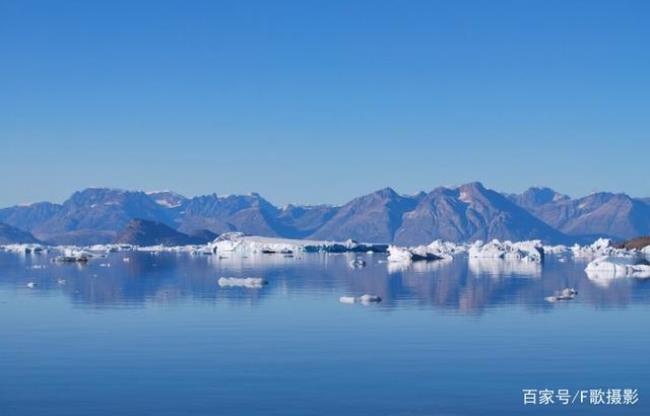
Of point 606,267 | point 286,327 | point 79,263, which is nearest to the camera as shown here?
point 286,327

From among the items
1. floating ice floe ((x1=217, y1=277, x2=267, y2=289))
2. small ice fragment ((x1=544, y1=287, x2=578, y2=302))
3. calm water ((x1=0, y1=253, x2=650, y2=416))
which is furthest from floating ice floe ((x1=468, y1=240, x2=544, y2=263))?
calm water ((x1=0, y1=253, x2=650, y2=416))

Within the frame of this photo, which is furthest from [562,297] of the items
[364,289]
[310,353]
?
[310,353]

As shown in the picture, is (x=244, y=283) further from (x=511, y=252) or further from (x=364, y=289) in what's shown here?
(x=511, y=252)

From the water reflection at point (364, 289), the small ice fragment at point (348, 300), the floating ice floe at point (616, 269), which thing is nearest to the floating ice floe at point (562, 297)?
the water reflection at point (364, 289)

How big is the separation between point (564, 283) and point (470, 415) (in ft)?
203

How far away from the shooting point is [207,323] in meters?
46.8

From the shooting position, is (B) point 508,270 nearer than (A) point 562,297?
No

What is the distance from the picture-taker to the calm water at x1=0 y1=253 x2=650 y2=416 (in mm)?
27125

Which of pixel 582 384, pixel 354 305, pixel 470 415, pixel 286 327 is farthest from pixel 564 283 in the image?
pixel 470 415

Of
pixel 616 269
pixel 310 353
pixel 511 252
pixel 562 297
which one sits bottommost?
pixel 310 353

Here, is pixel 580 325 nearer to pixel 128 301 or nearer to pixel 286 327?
pixel 286 327

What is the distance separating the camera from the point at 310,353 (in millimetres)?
36250

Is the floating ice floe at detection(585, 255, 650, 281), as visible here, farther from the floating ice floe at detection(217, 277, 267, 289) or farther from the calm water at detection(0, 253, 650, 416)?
the floating ice floe at detection(217, 277, 267, 289)

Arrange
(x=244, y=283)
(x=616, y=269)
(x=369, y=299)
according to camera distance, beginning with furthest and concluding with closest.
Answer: (x=616, y=269), (x=244, y=283), (x=369, y=299)
